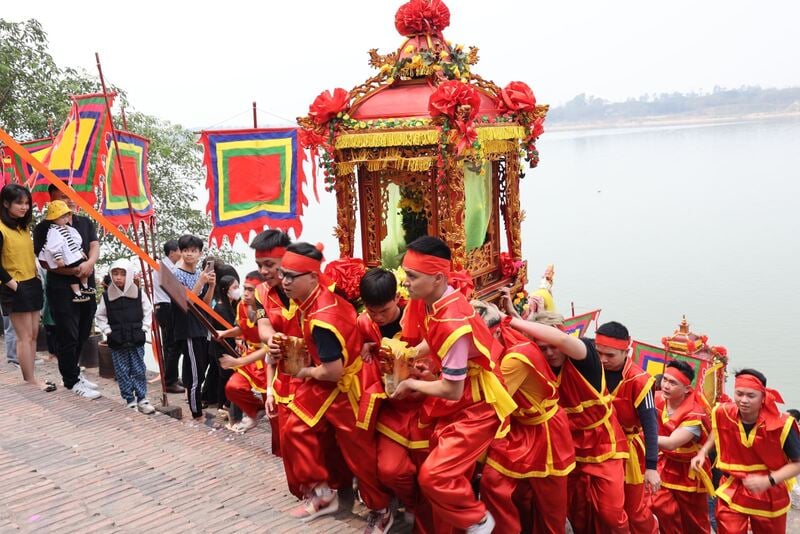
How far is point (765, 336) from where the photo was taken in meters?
19.8

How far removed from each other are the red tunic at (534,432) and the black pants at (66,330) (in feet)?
12.0

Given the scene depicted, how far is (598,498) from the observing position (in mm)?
3611

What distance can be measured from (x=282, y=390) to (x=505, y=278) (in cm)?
230

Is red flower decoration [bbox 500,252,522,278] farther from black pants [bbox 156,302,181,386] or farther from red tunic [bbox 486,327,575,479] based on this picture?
black pants [bbox 156,302,181,386]

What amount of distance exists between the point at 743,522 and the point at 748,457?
1.23 feet

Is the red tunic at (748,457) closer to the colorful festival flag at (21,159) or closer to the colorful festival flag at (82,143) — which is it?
the colorful festival flag at (82,143)

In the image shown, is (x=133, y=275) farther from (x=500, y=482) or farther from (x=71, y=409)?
(x=500, y=482)

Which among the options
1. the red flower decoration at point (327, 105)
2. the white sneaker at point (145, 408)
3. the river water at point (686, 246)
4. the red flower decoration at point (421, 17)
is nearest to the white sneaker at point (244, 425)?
the white sneaker at point (145, 408)

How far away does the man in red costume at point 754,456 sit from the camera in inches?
153

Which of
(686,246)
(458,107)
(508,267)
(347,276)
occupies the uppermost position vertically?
(458,107)

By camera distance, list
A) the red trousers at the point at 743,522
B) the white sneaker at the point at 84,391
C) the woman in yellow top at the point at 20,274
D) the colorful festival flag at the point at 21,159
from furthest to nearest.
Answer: the colorful festival flag at the point at 21,159
the white sneaker at the point at 84,391
the woman in yellow top at the point at 20,274
the red trousers at the point at 743,522

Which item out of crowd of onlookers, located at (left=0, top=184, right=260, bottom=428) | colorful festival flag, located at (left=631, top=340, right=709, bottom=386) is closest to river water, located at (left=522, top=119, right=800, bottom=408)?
colorful festival flag, located at (left=631, top=340, right=709, bottom=386)

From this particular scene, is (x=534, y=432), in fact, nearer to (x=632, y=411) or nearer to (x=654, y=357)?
(x=632, y=411)

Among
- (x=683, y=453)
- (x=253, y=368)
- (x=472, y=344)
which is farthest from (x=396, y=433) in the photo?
(x=683, y=453)
